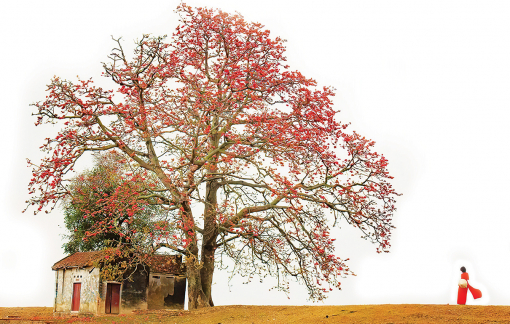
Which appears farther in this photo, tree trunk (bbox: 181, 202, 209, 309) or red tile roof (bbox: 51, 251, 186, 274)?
red tile roof (bbox: 51, 251, 186, 274)

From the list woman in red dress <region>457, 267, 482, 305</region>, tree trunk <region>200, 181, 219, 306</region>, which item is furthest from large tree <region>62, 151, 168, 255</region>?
woman in red dress <region>457, 267, 482, 305</region>

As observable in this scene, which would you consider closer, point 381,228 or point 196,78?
point 381,228

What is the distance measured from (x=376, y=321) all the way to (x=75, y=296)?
658 inches

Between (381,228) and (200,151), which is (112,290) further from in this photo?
(381,228)

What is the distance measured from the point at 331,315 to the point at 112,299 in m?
12.6

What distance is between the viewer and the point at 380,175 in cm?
1722

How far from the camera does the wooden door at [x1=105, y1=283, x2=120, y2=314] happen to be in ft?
76.1

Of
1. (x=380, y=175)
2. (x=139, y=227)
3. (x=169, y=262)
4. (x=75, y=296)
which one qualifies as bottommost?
(x=75, y=296)

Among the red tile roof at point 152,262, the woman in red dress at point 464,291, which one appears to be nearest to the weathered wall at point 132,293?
the red tile roof at point 152,262

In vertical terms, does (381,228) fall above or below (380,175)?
below

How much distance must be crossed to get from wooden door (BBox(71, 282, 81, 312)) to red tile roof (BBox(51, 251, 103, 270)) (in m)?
1.02

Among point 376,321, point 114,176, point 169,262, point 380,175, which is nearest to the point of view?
point 376,321

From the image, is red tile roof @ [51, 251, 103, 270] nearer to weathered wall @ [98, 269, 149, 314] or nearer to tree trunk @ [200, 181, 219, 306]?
weathered wall @ [98, 269, 149, 314]

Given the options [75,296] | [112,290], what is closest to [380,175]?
[112,290]
